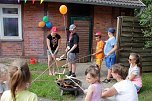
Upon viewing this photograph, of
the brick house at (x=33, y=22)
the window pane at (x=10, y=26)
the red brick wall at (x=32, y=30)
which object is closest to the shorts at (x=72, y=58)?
the brick house at (x=33, y=22)

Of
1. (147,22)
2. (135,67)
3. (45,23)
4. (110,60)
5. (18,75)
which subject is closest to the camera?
(18,75)

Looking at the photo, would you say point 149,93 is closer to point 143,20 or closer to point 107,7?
point 143,20

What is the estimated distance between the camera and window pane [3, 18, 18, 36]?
37.2 ft

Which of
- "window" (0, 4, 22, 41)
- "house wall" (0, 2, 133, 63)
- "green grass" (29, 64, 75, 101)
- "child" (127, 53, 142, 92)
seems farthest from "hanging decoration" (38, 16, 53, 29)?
"child" (127, 53, 142, 92)

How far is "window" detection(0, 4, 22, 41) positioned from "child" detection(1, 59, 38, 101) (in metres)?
8.77

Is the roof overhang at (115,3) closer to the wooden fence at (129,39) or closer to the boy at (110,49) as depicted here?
the wooden fence at (129,39)

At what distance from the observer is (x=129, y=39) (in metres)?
8.98

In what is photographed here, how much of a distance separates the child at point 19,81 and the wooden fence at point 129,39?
626cm

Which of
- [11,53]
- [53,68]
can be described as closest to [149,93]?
[53,68]

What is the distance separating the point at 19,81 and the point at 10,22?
9.06 metres

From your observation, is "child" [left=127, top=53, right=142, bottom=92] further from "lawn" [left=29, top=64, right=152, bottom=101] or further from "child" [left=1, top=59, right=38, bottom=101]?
"child" [left=1, top=59, right=38, bottom=101]

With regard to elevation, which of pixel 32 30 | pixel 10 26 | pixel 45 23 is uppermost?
pixel 45 23

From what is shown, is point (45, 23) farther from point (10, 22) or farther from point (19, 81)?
point (19, 81)

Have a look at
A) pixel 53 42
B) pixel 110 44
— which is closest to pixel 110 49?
pixel 110 44
